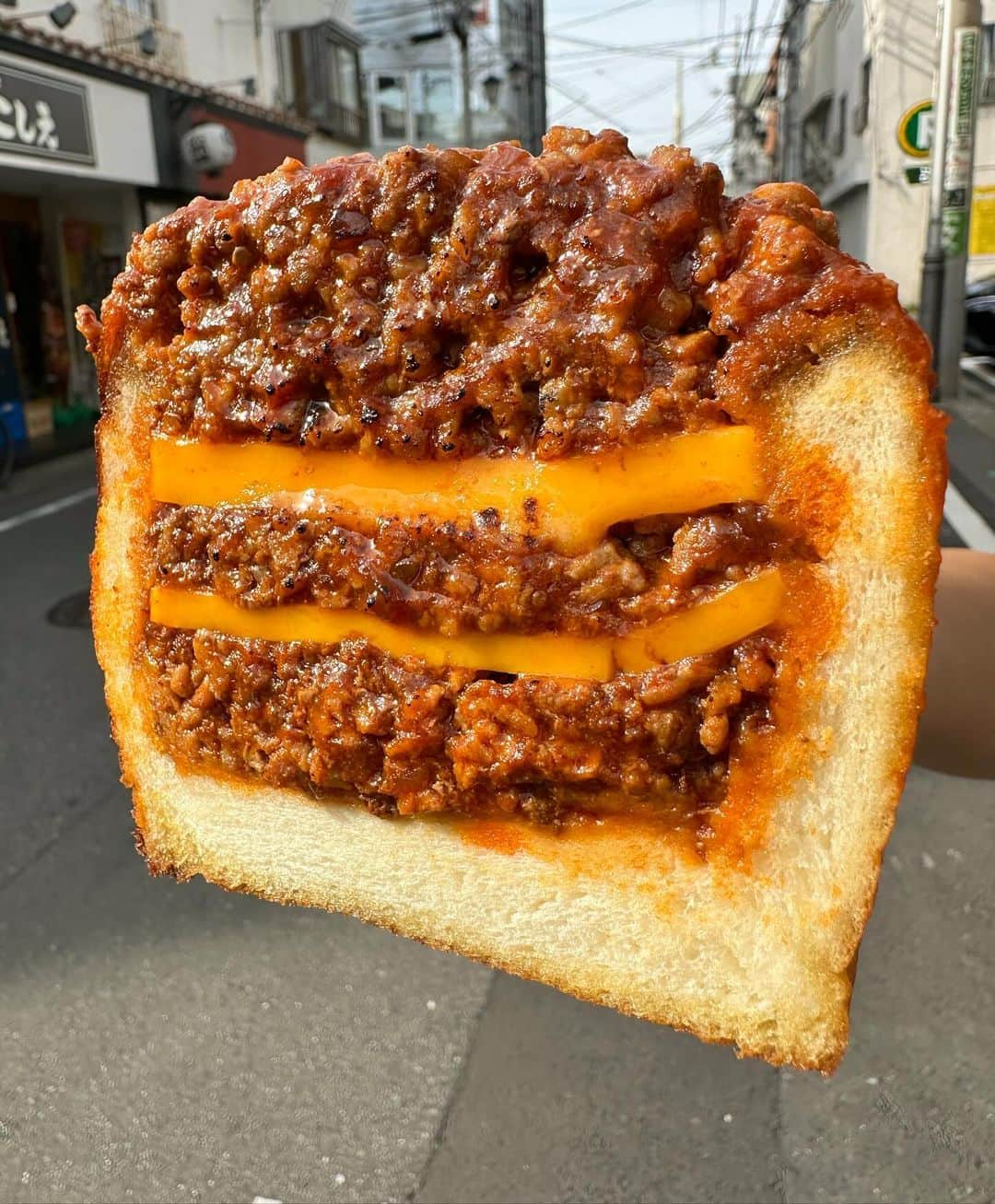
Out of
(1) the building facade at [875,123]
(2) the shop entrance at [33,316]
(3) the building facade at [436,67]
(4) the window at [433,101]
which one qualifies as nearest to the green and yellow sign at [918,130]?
(1) the building facade at [875,123]

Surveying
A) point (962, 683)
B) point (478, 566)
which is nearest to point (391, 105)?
point (962, 683)

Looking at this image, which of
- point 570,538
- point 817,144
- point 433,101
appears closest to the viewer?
point 570,538

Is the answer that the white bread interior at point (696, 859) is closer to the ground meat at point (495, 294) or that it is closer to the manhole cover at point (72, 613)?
the ground meat at point (495, 294)

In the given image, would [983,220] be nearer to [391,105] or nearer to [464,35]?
[464,35]

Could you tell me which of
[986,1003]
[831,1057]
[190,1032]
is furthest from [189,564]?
[986,1003]

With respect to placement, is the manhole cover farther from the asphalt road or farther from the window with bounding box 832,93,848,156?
the window with bounding box 832,93,848,156

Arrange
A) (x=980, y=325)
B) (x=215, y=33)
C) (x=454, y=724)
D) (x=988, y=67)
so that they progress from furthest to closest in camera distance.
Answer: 1. (x=215, y=33)
2. (x=980, y=325)
3. (x=988, y=67)
4. (x=454, y=724)
